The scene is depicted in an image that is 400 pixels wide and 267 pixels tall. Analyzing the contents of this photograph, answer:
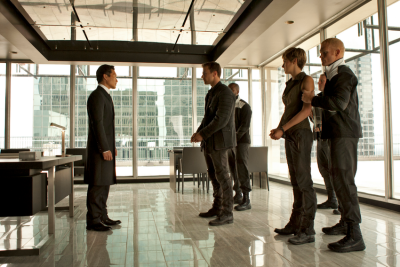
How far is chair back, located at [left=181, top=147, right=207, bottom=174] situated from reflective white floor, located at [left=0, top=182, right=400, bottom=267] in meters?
1.32

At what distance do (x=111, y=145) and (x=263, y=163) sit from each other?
10.8 ft

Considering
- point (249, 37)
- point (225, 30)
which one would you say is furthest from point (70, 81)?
point (249, 37)

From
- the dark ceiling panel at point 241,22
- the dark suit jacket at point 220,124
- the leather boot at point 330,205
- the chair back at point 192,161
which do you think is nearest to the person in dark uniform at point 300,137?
the dark suit jacket at point 220,124

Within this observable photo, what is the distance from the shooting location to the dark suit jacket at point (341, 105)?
2.23 metres

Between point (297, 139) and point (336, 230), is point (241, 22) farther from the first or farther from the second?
point (336, 230)

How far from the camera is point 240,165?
422 cm

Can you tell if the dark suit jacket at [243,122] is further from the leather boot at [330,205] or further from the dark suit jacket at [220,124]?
the leather boot at [330,205]

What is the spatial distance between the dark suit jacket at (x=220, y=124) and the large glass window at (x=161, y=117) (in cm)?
472

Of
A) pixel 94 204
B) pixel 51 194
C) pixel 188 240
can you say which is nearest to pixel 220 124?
pixel 188 240

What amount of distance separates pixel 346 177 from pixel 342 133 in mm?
328

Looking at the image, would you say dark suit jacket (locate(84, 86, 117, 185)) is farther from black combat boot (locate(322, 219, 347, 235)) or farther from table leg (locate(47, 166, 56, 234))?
black combat boot (locate(322, 219, 347, 235))

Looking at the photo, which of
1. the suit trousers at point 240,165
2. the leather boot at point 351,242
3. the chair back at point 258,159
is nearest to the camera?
the leather boot at point 351,242

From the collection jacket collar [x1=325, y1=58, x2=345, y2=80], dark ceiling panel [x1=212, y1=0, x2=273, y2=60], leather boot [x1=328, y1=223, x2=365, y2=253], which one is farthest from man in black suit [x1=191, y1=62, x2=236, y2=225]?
dark ceiling panel [x1=212, y1=0, x2=273, y2=60]

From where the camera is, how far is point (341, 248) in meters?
2.21
